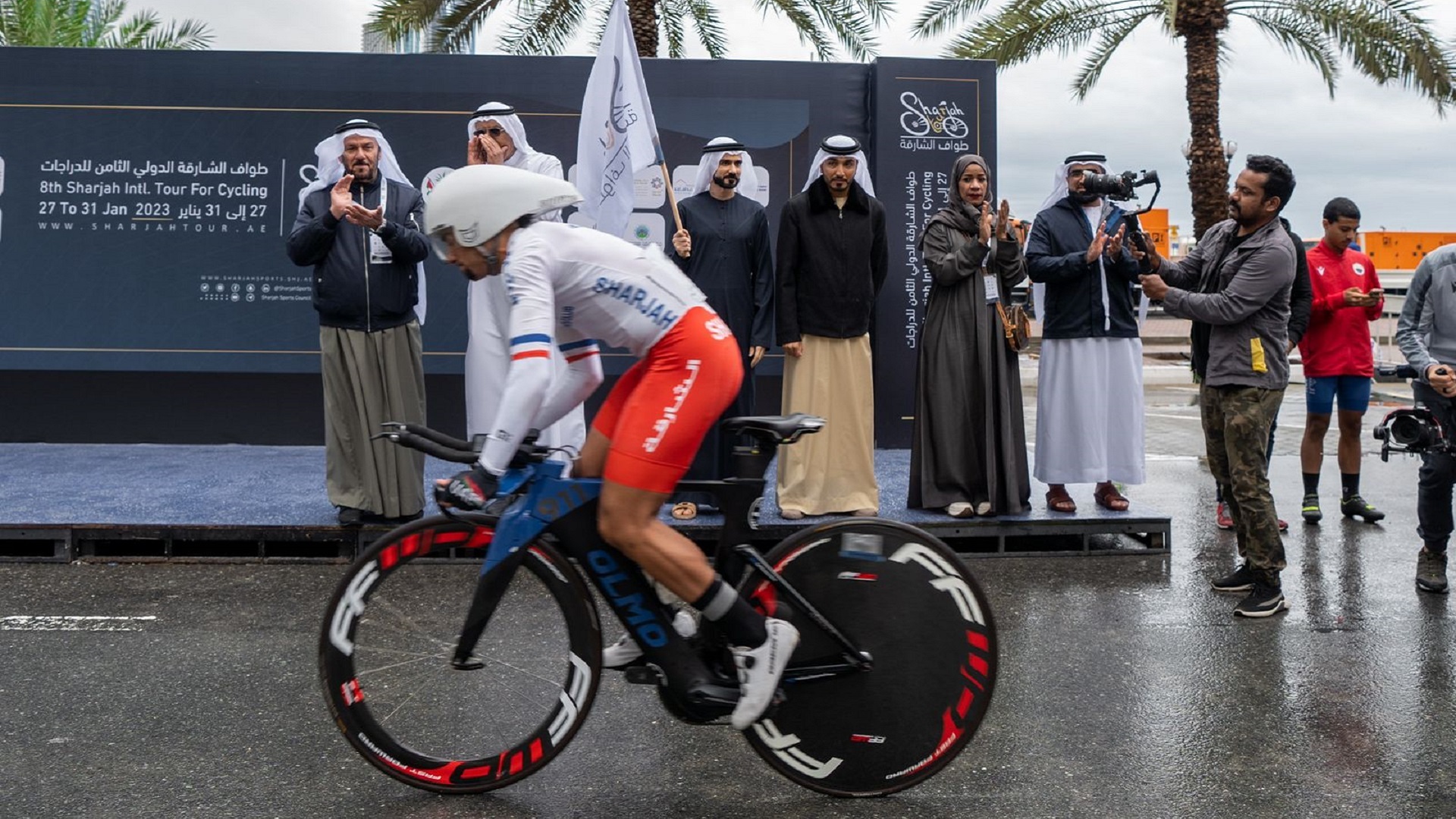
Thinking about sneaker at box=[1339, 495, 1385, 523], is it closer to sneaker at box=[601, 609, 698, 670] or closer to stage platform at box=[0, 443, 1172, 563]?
stage platform at box=[0, 443, 1172, 563]

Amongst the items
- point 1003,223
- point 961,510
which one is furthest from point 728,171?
point 961,510

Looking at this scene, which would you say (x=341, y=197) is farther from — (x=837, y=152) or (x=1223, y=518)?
(x=1223, y=518)

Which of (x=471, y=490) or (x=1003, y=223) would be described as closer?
(x=471, y=490)

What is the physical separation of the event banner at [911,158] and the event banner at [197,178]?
124 centimetres

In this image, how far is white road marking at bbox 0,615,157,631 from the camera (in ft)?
19.5

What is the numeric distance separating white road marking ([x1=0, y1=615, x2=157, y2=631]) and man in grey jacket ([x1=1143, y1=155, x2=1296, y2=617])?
16.2 feet

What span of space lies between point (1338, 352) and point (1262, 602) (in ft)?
10.6

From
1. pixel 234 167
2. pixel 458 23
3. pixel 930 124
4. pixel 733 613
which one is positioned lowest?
pixel 733 613

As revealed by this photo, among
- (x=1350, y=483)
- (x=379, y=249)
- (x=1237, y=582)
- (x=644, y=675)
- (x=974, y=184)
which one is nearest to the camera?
(x=644, y=675)

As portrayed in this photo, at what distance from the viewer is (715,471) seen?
8.09 m

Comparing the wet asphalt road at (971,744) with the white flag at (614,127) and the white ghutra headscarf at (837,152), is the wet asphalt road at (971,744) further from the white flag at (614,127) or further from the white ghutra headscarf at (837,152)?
the white flag at (614,127)

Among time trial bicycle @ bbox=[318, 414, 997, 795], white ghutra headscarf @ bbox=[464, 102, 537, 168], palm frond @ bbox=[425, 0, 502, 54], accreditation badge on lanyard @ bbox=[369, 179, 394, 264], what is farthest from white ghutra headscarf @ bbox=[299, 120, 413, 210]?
palm frond @ bbox=[425, 0, 502, 54]

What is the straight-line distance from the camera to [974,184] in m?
8.07

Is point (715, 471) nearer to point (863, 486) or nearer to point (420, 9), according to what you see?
point (863, 486)
